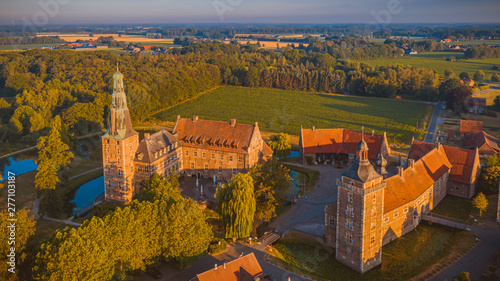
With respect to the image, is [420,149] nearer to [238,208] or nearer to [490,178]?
[490,178]

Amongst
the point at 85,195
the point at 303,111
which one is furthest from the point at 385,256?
the point at 303,111

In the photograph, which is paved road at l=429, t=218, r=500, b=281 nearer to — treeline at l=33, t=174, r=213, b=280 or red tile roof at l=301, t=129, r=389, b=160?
treeline at l=33, t=174, r=213, b=280

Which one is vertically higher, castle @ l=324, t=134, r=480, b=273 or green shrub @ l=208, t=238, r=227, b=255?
castle @ l=324, t=134, r=480, b=273

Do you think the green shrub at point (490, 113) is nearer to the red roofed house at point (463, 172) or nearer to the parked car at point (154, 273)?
the red roofed house at point (463, 172)

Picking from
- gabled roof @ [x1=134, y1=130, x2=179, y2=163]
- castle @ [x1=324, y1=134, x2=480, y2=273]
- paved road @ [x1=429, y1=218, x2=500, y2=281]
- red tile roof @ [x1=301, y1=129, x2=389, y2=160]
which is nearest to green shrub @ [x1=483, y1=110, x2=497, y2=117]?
red tile roof @ [x1=301, y1=129, x2=389, y2=160]

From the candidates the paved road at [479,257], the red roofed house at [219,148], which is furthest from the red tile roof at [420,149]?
the red roofed house at [219,148]

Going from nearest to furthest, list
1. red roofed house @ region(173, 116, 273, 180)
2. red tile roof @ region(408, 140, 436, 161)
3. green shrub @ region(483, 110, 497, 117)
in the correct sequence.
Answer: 1. red tile roof @ region(408, 140, 436, 161)
2. red roofed house @ region(173, 116, 273, 180)
3. green shrub @ region(483, 110, 497, 117)
